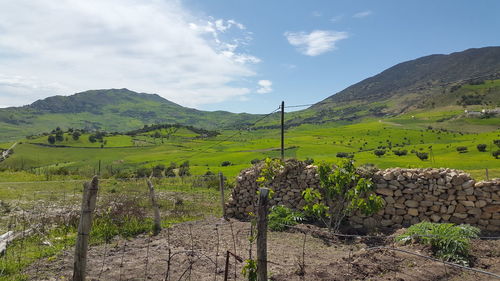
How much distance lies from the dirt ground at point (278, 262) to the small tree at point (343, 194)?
2.92 ft

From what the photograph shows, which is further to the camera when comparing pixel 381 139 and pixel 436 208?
pixel 381 139

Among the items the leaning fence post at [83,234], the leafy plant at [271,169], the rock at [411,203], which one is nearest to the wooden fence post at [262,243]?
the leaning fence post at [83,234]

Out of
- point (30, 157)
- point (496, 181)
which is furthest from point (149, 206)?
point (30, 157)

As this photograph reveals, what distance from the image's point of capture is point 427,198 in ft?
33.3

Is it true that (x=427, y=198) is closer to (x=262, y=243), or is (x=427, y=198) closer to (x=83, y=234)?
(x=262, y=243)

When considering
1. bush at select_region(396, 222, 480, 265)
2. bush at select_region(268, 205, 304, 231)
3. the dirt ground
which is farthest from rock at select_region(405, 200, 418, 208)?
bush at select_region(268, 205, 304, 231)

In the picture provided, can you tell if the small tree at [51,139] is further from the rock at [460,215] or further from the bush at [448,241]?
the bush at [448,241]

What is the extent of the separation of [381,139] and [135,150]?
65.6 metres

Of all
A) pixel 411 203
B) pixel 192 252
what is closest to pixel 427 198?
pixel 411 203

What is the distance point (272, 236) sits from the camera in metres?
9.98

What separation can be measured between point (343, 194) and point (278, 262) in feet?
13.3

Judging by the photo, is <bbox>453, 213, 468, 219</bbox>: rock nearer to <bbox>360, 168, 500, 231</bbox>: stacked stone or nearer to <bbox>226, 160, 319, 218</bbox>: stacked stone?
<bbox>360, 168, 500, 231</bbox>: stacked stone

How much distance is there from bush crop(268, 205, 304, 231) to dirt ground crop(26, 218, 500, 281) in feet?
2.42

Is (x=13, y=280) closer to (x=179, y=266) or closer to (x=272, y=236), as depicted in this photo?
(x=179, y=266)
